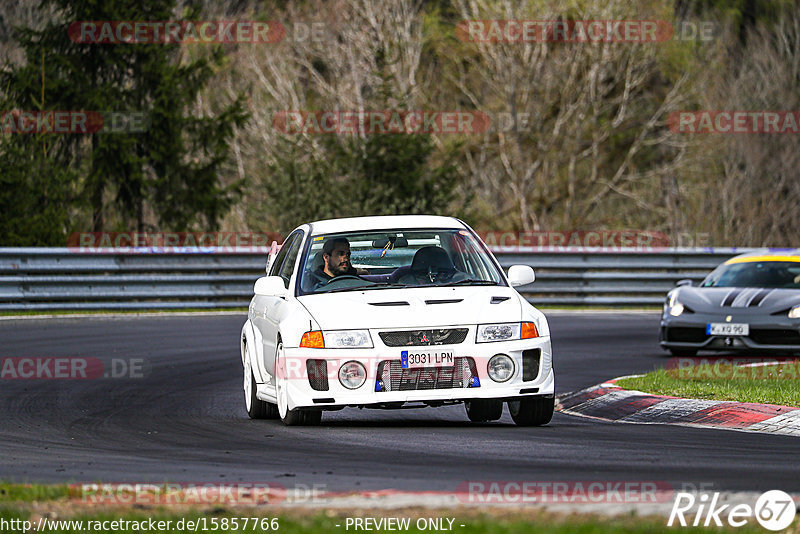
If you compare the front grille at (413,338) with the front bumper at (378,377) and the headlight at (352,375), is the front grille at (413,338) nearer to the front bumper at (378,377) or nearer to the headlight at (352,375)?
the front bumper at (378,377)

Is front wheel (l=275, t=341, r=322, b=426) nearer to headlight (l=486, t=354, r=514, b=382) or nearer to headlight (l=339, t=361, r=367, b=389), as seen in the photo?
headlight (l=339, t=361, r=367, b=389)

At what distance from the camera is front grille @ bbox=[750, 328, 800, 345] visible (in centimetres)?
1664

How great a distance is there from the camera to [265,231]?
3331cm

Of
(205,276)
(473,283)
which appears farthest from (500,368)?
(205,276)

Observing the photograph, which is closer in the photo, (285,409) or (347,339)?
(347,339)

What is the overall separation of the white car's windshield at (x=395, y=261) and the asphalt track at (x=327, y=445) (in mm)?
1089

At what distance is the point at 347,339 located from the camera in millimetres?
9984

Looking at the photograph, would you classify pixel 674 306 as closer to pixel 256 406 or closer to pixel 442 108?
pixel 256 406

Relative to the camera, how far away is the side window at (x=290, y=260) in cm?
1149

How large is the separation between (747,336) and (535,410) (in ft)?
22.8

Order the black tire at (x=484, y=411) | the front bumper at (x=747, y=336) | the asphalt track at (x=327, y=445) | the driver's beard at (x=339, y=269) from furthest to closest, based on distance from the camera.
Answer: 1. the front bumper at (x=747, y=336)
2. the driver's beard at (x=339, y=269)
3. the black tire at (x=484, y=411)
4. the asphalt track at (x=327, y=445)

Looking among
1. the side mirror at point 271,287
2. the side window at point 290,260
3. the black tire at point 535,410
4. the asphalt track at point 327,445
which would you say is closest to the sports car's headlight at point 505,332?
the black tire at point 535,410

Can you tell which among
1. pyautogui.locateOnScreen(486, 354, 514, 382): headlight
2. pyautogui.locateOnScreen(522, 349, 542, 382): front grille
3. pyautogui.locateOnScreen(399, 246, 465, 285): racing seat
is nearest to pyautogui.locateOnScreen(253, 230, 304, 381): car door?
A: pyautogui.locateOnScreen(399, 246, 465, 285): racing seat

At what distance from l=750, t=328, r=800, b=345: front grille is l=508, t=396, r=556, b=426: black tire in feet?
22.6
